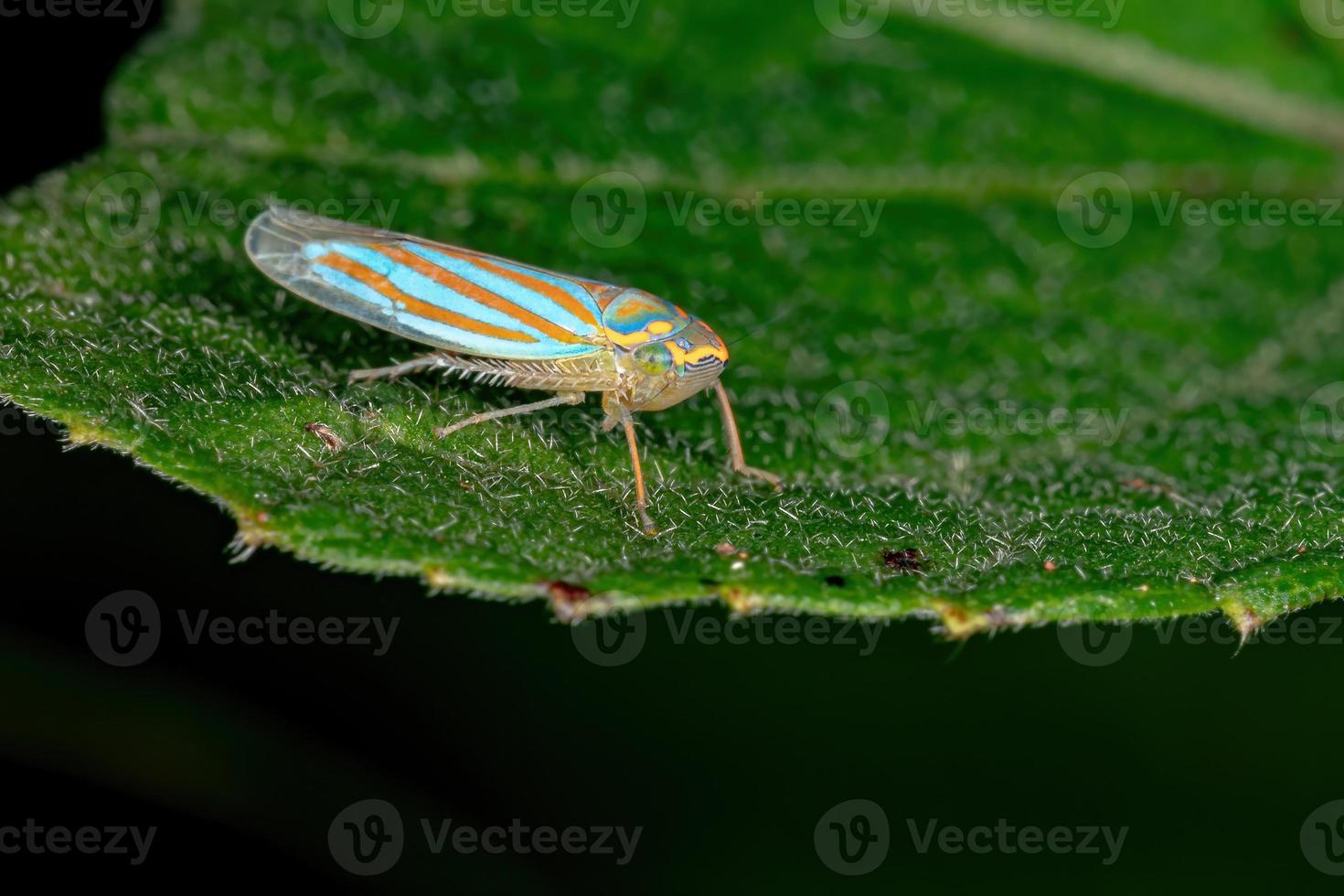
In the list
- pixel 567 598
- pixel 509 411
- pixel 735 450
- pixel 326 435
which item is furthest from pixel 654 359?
pixel 567 598

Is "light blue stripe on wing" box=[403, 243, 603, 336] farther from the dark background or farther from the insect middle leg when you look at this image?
the dark background

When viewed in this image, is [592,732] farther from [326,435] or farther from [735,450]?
[326,435]

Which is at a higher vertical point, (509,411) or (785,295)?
(785,295)

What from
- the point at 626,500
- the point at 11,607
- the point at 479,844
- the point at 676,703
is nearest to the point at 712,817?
the point at 676,703

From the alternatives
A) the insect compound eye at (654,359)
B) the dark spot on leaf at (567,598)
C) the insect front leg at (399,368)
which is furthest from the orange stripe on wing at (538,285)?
the dark spot on leaf at (567,598)

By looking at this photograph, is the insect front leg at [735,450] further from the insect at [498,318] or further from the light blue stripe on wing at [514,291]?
the light blue stripe on wing at [514,291]

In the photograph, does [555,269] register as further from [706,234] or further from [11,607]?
[11,607]
